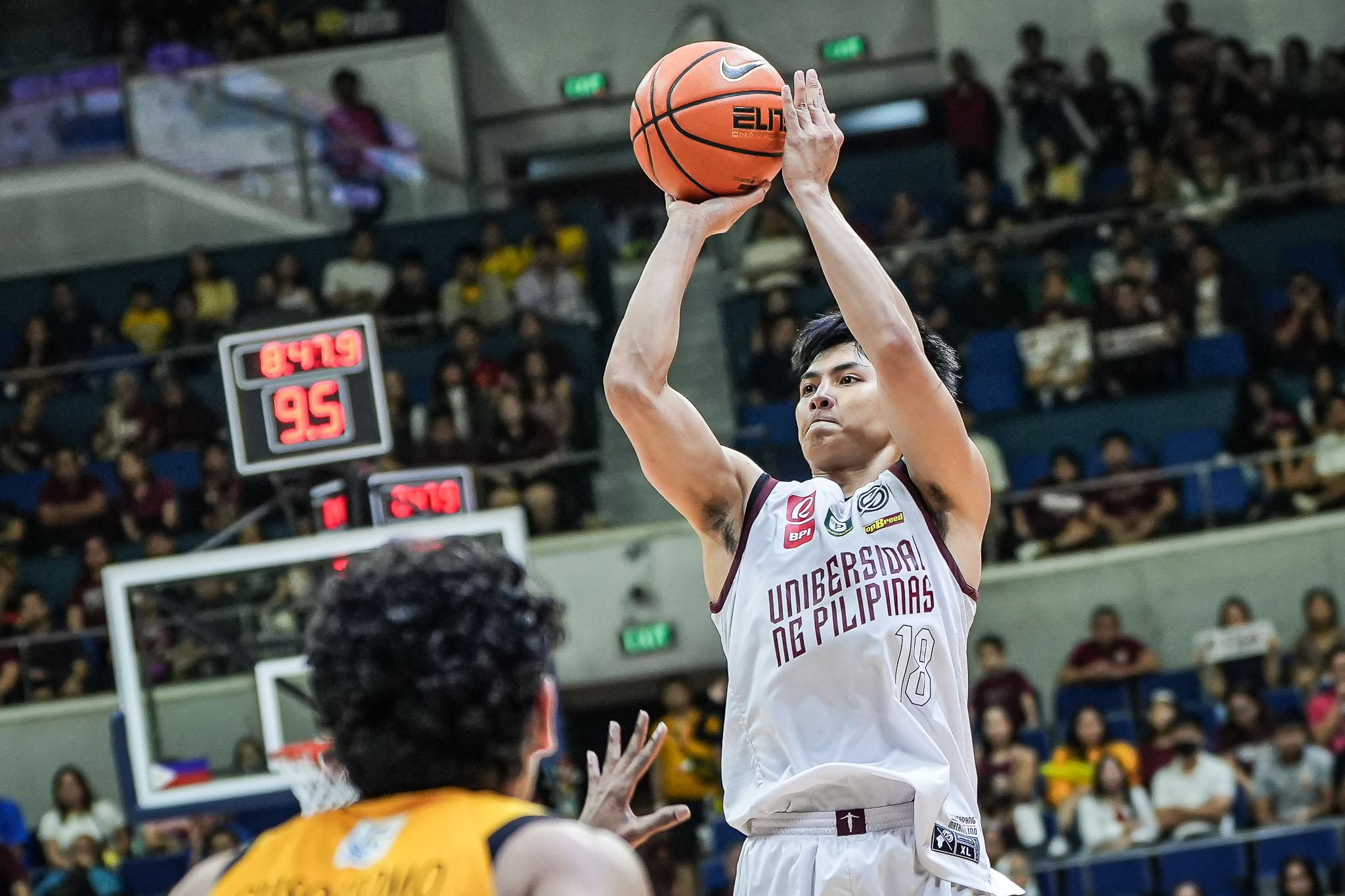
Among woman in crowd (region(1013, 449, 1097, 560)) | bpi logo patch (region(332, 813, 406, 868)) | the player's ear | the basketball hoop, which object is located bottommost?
woman in crowd (region(1013, 449, 1097, 560))

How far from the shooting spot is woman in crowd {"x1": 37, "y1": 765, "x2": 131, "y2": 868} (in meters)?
10.5

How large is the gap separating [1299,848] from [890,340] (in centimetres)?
703

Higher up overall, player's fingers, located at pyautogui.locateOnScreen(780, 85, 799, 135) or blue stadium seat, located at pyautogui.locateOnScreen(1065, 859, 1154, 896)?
player's fingers, located at pyautogui.locateOnScreen(780, 85, 799, 135)

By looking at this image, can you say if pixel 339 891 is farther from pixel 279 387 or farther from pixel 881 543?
pixel 279 387

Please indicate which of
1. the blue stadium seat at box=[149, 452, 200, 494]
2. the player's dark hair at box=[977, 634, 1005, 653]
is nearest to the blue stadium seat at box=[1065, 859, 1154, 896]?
the player's dark hair at box=[977, 634, 1005, 653]

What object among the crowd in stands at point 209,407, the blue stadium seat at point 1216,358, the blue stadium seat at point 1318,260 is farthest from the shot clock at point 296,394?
the blue stadium seat at point 1318,260

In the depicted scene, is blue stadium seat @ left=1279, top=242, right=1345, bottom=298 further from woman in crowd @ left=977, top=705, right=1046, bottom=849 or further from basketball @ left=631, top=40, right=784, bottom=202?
basketball @ left=631, top=40, right=784, bottom=202

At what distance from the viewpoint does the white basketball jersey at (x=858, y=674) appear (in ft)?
10.5

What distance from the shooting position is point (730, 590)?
3.44 metres

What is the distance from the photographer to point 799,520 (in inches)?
135

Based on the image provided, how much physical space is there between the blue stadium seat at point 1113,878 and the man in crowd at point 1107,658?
1807mm

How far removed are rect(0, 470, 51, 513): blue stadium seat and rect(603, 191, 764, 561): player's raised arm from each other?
402 inches

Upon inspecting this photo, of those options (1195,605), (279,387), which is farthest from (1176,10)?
(279,387)

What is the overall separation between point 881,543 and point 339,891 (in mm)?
1539
